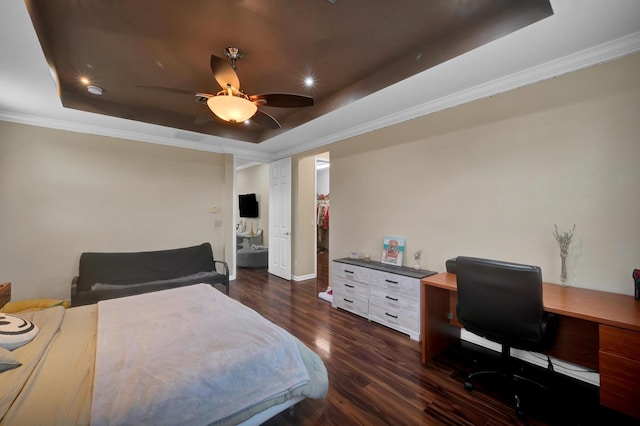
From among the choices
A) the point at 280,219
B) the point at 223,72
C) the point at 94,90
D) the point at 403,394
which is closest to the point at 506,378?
the point at 403,394

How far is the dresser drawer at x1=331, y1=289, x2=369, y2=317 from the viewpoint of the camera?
10.7 feet

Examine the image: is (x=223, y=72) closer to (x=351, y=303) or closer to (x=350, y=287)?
(x=350, y=287)

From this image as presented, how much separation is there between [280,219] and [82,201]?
9.94ft

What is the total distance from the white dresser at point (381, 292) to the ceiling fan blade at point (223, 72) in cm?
245

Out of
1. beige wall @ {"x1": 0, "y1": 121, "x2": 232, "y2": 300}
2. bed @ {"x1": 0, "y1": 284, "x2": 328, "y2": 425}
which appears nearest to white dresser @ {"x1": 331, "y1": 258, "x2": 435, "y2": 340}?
bed @ {"x1": 0, "y1": 284, "x2": 328, "y2": 425}

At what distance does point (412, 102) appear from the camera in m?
2.90

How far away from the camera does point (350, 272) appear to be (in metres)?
3.46

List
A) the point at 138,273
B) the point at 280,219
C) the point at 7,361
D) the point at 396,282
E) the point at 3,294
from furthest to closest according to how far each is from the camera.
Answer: the point at 280,219
the point at 138,273
the point at 396,282
the point at 3,294
the point at 7,361

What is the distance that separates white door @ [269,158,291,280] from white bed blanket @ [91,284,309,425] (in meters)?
3.07

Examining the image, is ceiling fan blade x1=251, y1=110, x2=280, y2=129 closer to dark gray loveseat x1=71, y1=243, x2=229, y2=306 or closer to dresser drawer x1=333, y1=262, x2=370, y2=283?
dresser drawer x1=333, y1=262, x2=370, y2=283

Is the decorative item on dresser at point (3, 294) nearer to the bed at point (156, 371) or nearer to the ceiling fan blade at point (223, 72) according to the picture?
the bed at point (156, 371)

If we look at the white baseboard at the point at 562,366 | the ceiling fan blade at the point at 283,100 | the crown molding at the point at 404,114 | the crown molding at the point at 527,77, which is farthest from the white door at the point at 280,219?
the white baseboard at the point at 562,366

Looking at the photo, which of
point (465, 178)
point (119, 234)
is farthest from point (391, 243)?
point (119, 234)

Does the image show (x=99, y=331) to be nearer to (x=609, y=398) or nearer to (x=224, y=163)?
(x=609, y=398)
